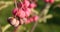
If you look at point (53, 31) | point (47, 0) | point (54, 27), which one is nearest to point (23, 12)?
A: point (47, 0)

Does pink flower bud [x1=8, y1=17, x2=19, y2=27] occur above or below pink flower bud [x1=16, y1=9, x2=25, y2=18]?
below

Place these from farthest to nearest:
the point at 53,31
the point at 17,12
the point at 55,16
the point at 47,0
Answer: the point at 55,16
the point at 53,31
the point at 47,0
the point at 17,12

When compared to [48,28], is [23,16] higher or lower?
higher

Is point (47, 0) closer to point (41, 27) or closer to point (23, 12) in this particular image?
point (23, 12)

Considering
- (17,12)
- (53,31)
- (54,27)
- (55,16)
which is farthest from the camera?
(55,16)

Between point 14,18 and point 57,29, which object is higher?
point 14,18

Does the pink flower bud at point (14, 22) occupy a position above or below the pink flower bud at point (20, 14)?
below

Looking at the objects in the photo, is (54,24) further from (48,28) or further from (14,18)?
(14,18)

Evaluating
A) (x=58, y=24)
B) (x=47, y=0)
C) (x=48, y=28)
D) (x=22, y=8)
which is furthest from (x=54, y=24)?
(x=22, y=8)

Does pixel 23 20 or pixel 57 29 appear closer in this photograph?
pixel 23 20
